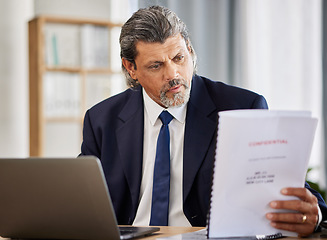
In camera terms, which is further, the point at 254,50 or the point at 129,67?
the point at 254,50

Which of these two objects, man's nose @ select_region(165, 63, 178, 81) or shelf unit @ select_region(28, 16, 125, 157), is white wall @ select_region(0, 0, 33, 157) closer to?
shelf unit @ select_region(28, 16, 125, 157)

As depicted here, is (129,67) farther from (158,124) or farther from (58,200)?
(58,200)

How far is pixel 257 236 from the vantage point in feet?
4.45

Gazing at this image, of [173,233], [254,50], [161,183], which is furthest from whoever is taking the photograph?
[254,50]

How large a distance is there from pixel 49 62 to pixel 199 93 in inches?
112

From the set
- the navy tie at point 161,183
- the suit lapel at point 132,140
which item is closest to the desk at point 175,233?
the navy tie at point 161,183

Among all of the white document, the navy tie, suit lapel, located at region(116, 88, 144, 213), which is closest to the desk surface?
the white document

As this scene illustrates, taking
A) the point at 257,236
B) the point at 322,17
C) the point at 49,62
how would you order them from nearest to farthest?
the point at 257,236 < the point at 322,17 < the point at 49,62

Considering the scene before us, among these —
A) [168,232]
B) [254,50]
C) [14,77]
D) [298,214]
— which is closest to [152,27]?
[168,232]

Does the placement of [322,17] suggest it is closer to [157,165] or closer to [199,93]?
[199,93]

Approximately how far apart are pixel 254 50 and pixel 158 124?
236cm

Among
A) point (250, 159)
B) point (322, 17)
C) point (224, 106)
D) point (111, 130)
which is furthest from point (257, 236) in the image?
point (322, 17)

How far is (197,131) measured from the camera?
1952mm

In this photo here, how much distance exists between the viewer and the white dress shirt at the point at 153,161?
1.90 meters
